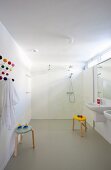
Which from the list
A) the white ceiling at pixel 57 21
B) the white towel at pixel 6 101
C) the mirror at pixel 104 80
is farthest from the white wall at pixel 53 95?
the white towel at pixel 6 101

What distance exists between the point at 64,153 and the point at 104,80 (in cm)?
207

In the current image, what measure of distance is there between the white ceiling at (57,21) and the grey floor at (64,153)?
238cm

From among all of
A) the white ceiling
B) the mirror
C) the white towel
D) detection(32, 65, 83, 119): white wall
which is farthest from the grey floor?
the white ceiling

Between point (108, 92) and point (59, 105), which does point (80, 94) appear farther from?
point (108, 92)

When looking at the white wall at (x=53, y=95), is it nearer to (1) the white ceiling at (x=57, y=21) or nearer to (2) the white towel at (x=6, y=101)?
(1) the white ceiling at (x=57, y=21)

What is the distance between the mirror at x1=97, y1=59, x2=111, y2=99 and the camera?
2.77 m

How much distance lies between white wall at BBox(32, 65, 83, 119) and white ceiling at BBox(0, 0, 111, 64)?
90.0 inches

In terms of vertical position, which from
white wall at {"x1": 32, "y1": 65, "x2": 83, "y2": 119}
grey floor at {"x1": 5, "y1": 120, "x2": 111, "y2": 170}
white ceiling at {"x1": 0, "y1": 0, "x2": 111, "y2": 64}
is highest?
white ceiling at {"x1": 0, "y1": 0, "x2": 111, "y2": 64}

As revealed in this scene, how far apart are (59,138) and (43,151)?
68cm

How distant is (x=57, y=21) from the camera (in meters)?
1.70

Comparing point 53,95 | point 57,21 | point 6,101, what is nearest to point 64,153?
point 6,101

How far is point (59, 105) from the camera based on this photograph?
185 inches

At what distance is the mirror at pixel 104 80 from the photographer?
2.77 meters

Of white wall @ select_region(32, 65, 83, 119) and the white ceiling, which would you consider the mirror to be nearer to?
the white ceiling
